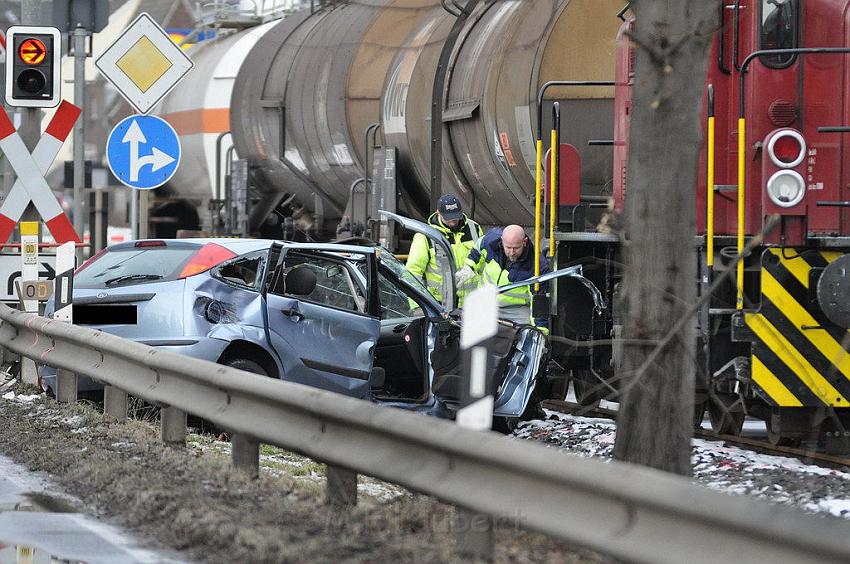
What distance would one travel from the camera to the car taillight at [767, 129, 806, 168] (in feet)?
29.5

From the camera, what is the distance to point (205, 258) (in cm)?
1021

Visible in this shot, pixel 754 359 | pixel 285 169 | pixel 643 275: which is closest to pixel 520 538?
pixel 643 275

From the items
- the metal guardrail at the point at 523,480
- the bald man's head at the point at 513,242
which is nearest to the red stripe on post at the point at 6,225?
the metal guardrail at the point at 523,480

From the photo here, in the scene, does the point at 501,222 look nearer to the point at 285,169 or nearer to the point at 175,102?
the point at 285,169

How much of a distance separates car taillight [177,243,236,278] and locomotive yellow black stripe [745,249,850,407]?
3494mm

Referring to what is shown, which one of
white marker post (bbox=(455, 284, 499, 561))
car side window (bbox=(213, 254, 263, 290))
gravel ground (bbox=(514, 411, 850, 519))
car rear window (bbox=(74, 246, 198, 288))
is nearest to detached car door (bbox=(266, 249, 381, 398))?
car side window (bbox=(213, 254, 263, 290))

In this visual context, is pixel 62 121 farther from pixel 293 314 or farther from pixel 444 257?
pixel 444 257

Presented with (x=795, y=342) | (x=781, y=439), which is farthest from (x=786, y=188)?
(x=781, y=439)

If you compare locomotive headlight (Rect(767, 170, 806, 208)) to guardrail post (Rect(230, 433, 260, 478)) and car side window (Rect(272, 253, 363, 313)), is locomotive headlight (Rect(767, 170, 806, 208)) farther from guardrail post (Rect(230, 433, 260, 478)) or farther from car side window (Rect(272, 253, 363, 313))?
guardrail post (Rect(230, 433, 260, 478))

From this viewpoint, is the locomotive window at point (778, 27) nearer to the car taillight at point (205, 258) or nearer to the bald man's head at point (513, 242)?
the bald man's head at point (513, 242)

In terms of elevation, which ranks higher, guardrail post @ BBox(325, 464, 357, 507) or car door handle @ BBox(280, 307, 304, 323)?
car door handle @ BBox(280, 307, 304, 323)

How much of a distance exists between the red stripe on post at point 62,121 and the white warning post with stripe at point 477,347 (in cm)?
643

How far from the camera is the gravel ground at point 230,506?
227 inches

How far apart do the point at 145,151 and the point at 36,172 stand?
935 mm
